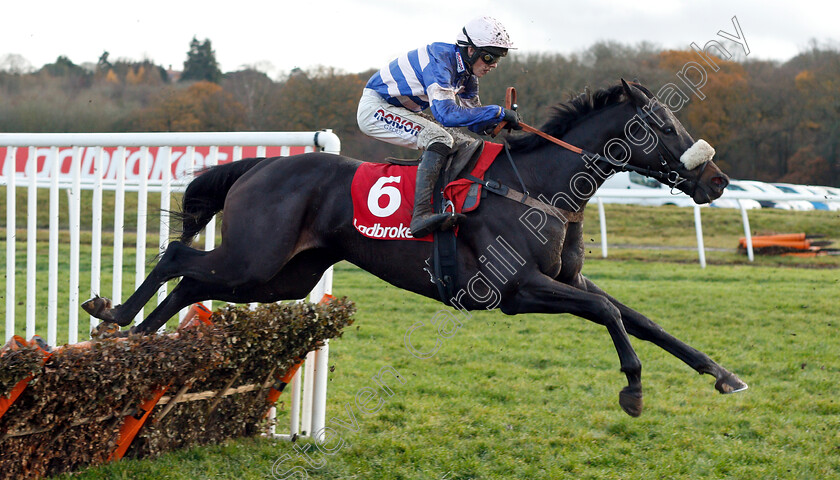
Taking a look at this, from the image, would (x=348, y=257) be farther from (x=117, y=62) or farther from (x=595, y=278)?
(x=117, y=62)

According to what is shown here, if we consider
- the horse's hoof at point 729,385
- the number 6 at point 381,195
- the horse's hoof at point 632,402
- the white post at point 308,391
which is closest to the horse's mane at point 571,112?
the number 6 at point 381,195

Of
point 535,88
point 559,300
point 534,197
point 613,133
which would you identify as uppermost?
point 535,88

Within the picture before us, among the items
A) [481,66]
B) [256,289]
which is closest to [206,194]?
[256,289]

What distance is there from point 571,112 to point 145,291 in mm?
2406

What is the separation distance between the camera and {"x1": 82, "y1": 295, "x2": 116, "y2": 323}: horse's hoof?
13.1ft

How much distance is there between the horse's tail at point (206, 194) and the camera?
4258 mm

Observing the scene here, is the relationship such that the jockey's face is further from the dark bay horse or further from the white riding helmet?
the dark bay horse

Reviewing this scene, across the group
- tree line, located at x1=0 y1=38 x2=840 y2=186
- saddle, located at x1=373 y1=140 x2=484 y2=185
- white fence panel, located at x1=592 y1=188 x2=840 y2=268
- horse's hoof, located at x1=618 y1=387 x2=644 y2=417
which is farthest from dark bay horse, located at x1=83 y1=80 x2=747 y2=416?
white fence panel, located at x1=592 y1=188 x2=840 y2=268

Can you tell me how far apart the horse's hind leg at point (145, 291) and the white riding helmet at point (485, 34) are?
5.81 ft

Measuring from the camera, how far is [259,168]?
162 inches

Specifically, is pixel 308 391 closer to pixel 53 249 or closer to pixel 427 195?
pixel 427 195

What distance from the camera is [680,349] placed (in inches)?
144

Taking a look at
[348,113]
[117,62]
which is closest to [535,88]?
[348,113]

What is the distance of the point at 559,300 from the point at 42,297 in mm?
7721
